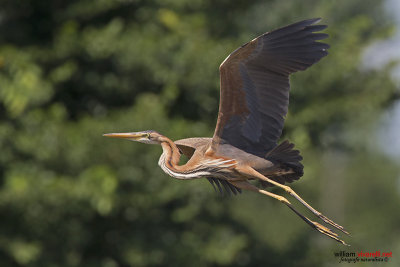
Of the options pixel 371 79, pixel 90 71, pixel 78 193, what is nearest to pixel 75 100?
pixel 90 71

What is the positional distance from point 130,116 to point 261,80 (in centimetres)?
621

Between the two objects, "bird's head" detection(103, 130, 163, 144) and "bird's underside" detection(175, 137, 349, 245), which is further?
"bird's head" detection(103, 130, 163, 144)

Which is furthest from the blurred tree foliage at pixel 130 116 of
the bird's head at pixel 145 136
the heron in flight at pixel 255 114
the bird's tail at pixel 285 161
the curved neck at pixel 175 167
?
the curved neck at pixel 175 167

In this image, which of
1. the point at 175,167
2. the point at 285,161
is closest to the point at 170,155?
the point at 175,167

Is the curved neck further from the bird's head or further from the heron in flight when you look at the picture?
the bird's head

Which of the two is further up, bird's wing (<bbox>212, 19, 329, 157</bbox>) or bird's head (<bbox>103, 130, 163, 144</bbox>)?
bird's wing (<bbox>212, 19, 329, 157</bbox>)

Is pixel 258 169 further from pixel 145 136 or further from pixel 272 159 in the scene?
pixel 145 136

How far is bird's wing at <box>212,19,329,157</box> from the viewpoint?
6051 millimetres

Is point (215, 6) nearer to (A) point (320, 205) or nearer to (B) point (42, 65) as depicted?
(B) point (42, 65)

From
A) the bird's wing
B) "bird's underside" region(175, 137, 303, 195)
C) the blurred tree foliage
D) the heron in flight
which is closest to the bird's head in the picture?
the heron in flight

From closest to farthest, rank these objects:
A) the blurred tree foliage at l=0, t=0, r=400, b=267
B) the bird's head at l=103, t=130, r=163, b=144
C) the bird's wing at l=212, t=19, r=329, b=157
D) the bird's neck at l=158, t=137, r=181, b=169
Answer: the bird's wing at l=212, t=19, r=329, b=157 → the bird's neck at l=158, t=137, r=181, b=169 → the bird's head at l=103, t=130, r=163, b=144 → the blurred tree foliage at l=0, t=0, r=400, b=267

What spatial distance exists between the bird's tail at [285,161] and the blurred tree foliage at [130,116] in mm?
4909

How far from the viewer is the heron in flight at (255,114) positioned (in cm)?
608

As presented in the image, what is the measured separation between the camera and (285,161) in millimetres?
6355
